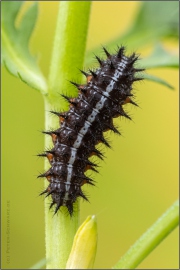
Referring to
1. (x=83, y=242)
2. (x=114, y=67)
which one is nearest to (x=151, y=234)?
(x=83, y=242)

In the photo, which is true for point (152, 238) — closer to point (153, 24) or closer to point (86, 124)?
point (86, 124)

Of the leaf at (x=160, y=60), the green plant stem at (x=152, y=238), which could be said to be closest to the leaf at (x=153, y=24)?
the leaf at (x=160, y=60)

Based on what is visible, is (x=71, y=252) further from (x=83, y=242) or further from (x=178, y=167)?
(x=178, y=167)

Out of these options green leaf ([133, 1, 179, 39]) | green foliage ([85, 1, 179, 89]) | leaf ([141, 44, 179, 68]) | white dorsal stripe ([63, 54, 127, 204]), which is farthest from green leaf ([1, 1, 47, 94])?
green leaf ([133, 1, 179, 39])

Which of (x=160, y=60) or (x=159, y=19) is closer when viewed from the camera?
(x=160, y=60)

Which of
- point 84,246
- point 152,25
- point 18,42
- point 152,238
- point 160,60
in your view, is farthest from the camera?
point 152,25

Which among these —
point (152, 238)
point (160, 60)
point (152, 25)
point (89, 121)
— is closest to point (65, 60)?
point (89, 121)

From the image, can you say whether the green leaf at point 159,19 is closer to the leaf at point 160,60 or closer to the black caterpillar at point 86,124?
the leaf at point 160,60
